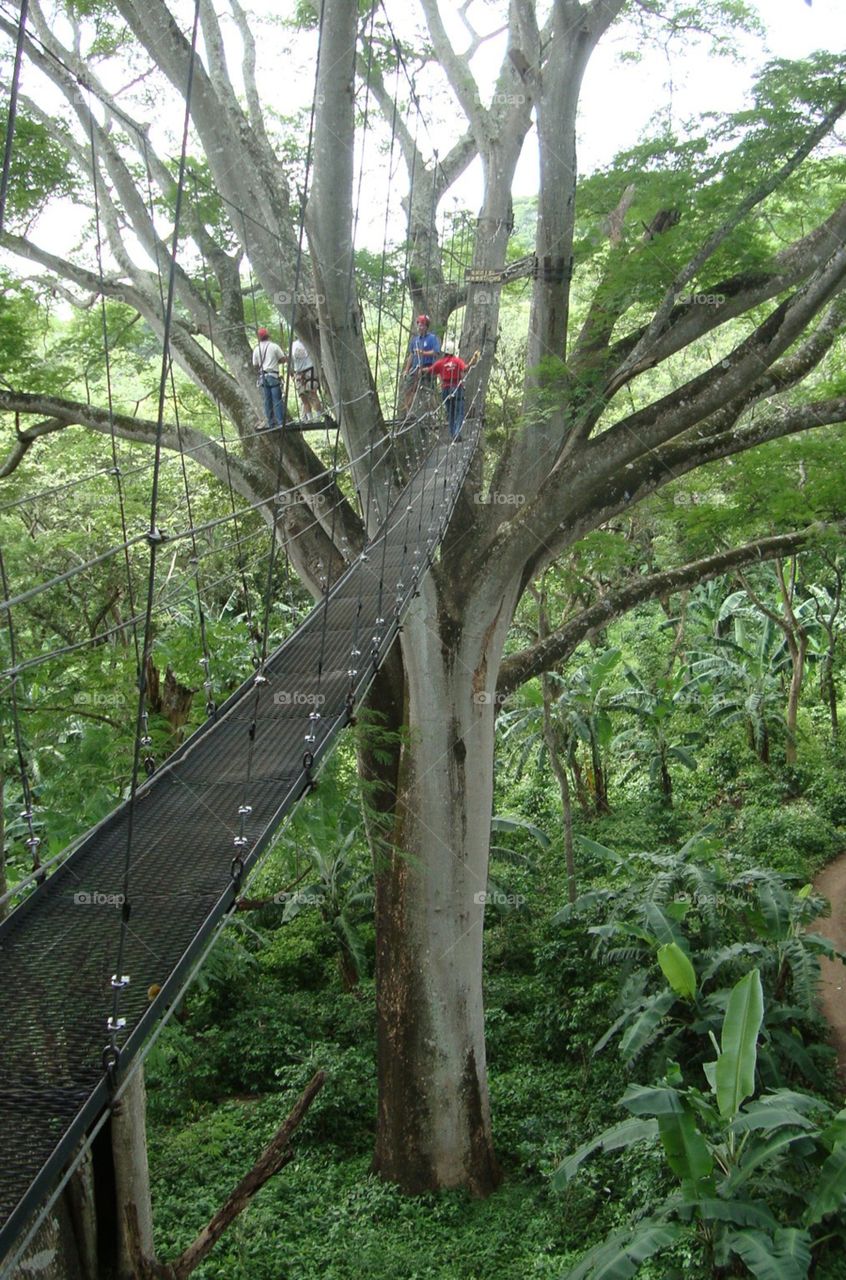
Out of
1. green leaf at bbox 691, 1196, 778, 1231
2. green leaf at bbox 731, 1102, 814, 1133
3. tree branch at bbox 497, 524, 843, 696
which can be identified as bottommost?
green leaf at bbox 691, 1196, 778, 1231

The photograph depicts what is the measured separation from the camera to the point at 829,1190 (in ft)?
11.9

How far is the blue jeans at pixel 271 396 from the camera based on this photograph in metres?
5.46

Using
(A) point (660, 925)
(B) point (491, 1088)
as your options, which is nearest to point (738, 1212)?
(A) point (660, 925)

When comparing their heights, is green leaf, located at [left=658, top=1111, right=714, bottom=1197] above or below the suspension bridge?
below

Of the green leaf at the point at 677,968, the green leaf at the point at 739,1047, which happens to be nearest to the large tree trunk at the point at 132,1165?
the green leaf at the point at 739,1047

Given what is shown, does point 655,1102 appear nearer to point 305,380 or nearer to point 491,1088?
point 491,1088

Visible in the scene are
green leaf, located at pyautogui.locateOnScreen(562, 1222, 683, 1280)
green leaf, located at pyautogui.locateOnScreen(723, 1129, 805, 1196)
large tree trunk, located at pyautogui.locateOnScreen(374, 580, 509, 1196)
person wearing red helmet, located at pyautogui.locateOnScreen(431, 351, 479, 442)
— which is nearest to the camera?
green leaf, located at pyautogui.locateOnScreen(562, 1222, 683, 1280)

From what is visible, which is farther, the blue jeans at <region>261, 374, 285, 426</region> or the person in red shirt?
the person in red shirt

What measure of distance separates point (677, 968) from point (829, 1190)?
4.37 feet

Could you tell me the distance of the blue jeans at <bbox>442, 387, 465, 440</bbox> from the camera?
6605 millimetres

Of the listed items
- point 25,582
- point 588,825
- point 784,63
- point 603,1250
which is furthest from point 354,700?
point 588,825

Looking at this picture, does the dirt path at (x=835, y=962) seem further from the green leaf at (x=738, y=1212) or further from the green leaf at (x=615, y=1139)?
the green leaf at (x=738, y=1212)

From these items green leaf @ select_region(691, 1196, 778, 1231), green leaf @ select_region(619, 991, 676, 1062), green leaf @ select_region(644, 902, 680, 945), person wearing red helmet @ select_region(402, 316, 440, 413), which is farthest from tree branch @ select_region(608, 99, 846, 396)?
green leaf @ select_region(691, 1196, 778, 1231)

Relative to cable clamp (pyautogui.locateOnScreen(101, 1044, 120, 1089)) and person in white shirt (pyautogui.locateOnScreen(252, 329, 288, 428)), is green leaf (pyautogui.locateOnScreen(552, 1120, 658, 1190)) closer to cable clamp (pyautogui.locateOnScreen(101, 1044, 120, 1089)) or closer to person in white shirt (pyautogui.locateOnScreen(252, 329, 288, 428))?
cable clamp (pyautogui.locateOnScreen(101, 1044, 120, 1089))
